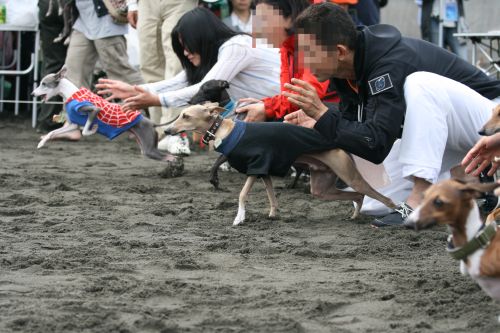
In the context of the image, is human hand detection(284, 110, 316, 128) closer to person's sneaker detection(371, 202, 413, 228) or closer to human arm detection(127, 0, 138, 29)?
person's sneaker detection(371, 202, 413, 228)

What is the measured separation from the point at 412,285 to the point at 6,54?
342 inches

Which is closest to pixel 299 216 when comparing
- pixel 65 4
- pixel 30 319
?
pixel 30 319

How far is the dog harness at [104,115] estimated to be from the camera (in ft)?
26.0

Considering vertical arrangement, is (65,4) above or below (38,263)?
above

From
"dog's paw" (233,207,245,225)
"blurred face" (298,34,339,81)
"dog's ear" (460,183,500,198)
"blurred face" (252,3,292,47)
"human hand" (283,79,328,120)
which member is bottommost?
"dog's paw" (233,207,245,225)

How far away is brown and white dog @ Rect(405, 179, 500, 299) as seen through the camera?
3479 millimetres

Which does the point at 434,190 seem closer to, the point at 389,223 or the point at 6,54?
the point at 389,223

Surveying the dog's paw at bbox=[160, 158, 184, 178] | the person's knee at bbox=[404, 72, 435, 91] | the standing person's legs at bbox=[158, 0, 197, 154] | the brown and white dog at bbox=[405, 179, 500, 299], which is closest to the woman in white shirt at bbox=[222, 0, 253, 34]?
the standing person's legs at bbox=[158, 0, 197, 154]

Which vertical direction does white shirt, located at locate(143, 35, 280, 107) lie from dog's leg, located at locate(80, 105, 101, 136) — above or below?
above

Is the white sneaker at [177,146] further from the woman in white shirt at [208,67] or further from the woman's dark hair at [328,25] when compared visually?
the woman's dark hair at [328,25]

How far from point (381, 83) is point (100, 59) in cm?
542

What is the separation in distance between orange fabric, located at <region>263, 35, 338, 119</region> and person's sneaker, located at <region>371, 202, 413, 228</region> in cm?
107

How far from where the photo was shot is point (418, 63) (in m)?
5.38

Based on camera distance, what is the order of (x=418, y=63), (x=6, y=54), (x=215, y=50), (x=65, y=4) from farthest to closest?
(x=6, y=54) < (x=65, y=4) < (x=215, y=50) < (x=418, y=63)
